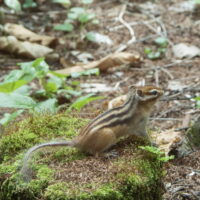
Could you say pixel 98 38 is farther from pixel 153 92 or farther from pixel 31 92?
pixel 153 92

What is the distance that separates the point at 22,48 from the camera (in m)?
8.33

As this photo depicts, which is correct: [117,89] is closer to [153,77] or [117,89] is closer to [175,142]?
[153,77]

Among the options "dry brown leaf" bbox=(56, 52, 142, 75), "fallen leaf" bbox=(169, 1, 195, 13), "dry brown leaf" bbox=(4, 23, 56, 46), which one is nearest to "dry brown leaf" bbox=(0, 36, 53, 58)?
"dry brown leaf" bbox=(4, 23, 56, 46)

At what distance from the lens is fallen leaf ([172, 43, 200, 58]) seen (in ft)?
27.6

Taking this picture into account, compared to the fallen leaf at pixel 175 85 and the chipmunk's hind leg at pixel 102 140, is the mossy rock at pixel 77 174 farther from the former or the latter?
the fallen leaf at pixel 175 85

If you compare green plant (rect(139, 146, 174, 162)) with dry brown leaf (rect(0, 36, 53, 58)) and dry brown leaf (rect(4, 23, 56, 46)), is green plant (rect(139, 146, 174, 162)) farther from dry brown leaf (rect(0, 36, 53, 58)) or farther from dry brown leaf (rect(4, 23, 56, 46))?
dry brown leaf (rect(4, 23, 56, 46))

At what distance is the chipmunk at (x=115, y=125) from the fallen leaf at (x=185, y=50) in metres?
4.46

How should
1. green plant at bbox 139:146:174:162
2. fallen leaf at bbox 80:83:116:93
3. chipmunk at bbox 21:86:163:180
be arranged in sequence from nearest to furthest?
green plant at bbox 139:146:174:162
chipmunk at bbox 21:86:163:180
fallen leaf at bbox 80:83:116:93

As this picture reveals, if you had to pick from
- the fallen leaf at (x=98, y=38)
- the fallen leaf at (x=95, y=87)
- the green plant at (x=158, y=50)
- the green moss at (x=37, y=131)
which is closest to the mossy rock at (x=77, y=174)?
the green moss at (x=37, y=131)

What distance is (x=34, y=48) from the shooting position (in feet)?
27.2

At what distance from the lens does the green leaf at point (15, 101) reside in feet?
15.7

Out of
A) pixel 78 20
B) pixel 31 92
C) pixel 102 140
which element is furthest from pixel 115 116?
pixel 78 20

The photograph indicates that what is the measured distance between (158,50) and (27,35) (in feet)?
8.16

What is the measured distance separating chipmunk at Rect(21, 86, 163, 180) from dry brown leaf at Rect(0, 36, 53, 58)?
14.7 feet
